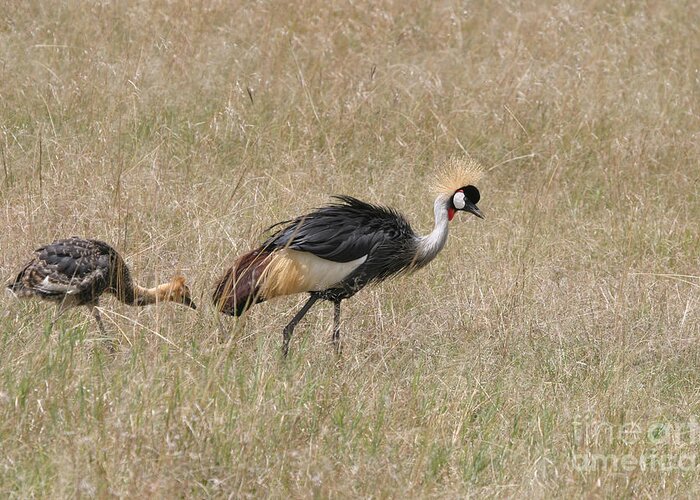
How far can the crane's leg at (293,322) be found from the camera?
15.7 ft

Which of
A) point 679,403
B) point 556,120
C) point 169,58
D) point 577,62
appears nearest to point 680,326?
point 679,403

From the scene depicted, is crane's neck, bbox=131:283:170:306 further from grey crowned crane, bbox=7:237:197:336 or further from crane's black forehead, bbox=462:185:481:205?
crane's black forehead, bbox=462:185:481:205

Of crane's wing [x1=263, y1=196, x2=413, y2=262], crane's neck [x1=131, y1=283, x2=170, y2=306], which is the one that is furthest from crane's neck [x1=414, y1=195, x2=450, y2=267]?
crane's neck [x1=131, y1=283, x2=170, y2=306]

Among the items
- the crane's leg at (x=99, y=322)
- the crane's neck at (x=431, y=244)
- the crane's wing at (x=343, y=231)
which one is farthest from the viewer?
the crane's neck at (x=431, y=244)

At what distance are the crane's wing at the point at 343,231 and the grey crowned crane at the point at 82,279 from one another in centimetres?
56

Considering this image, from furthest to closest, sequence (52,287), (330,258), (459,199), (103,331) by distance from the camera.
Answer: (459,199) < (330,258) < (52,287) < (103,331)

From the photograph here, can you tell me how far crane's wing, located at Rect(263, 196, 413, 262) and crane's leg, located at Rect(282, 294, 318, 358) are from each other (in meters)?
0.21

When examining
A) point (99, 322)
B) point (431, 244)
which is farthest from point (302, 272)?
point (99, 322)

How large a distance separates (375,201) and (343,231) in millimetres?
1350

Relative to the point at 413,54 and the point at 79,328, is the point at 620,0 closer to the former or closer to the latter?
the point at 413,54

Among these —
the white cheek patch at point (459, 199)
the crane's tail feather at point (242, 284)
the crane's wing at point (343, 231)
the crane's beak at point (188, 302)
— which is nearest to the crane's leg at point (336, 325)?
the crane's wing at point (343, 231)

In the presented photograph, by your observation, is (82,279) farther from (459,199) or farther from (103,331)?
(459,199)

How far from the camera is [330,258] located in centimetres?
520

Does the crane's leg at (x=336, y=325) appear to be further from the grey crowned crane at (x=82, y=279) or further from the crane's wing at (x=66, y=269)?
the crane's wing at (x=66, y=269)
